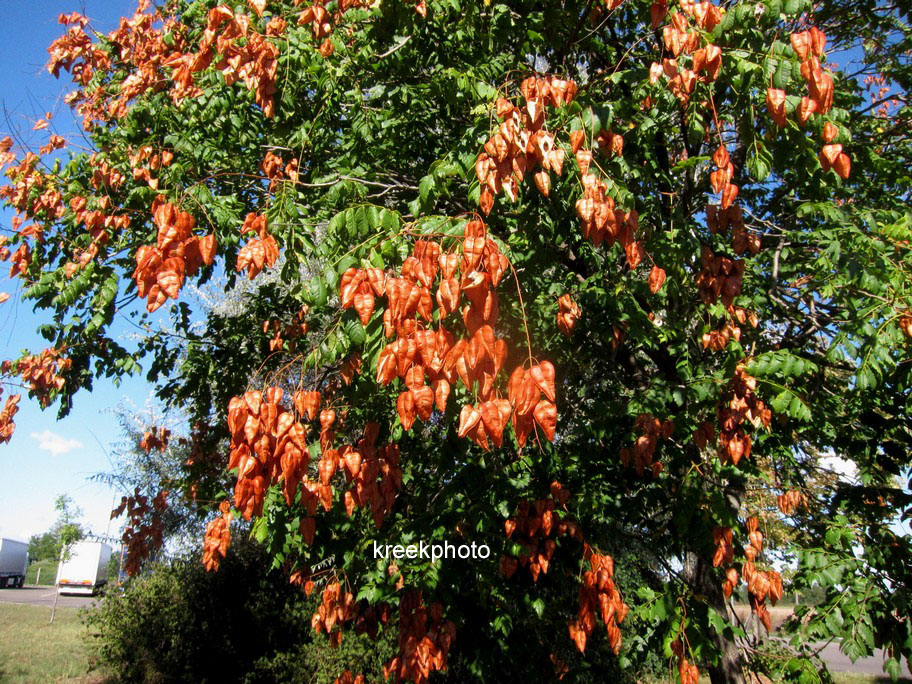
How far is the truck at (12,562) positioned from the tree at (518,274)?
40648 mm

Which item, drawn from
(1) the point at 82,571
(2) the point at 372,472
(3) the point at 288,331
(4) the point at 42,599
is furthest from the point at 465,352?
(1) the point at 82,571

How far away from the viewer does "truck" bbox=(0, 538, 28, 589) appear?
36.2 m

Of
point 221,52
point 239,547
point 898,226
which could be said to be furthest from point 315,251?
point 239,547

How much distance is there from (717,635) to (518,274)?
3.39 meters

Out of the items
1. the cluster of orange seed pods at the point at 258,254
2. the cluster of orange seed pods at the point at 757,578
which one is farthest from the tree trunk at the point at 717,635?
the cluster of orange seed pods at the point at 258,254

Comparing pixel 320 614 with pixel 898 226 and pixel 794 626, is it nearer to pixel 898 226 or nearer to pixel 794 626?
pixel 794 626

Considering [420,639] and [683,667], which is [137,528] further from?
[683,667]

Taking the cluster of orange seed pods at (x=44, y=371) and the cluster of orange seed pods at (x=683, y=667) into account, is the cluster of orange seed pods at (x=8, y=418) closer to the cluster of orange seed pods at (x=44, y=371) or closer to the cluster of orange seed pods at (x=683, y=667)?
the cluster of orange seed pods at (x=44, y=371)

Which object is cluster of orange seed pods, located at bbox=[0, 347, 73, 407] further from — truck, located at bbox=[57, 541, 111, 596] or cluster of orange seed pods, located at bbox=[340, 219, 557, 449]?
truck, located at bbox=[57, 541, 111, 596]

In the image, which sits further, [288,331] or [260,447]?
[288,331]

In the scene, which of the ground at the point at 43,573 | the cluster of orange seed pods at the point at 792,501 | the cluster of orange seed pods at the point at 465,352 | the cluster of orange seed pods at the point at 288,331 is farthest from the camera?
the ground at the point at 43,573

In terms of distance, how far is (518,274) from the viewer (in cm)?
446

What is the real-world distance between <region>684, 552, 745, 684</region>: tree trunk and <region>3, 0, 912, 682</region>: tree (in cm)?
3

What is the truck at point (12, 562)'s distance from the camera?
119 ft
